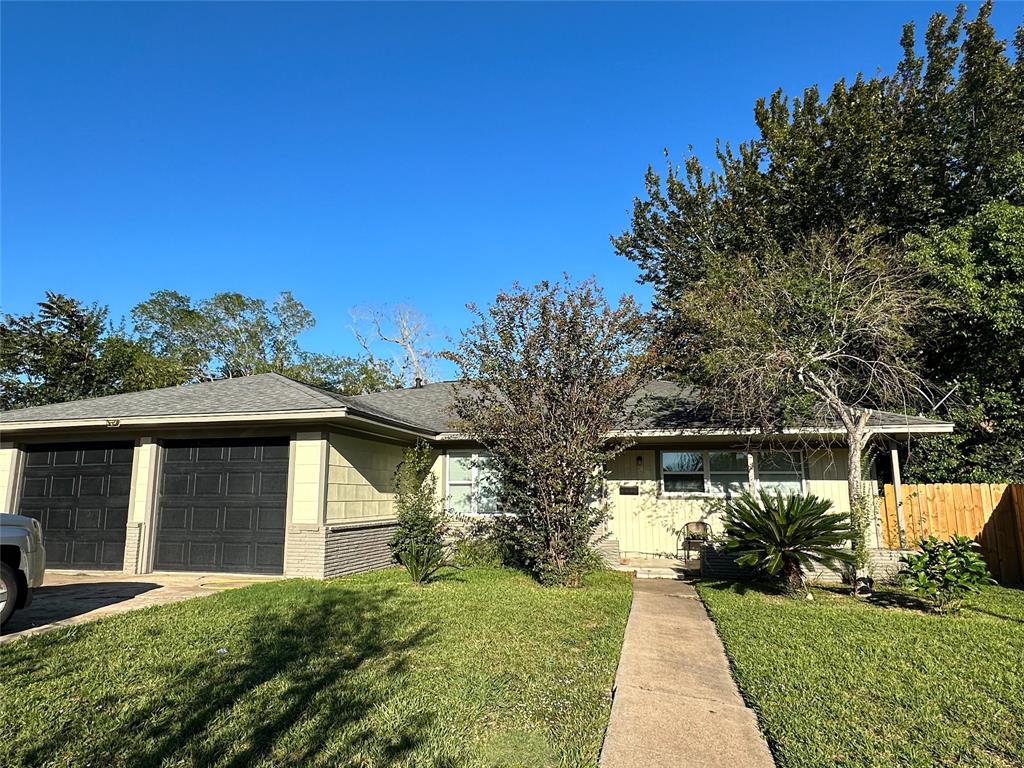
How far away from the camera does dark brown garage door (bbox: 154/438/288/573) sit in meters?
9.53

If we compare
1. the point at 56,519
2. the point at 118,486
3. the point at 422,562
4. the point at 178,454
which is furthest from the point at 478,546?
the point at 56,519

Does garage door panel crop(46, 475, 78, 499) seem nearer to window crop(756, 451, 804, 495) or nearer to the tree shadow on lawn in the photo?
the tree shadow on lawn

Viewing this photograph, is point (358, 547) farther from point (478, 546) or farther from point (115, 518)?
point (115, 518)

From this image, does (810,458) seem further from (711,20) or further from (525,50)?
(525,50)

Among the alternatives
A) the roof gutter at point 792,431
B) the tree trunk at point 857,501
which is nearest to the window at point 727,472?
the roof gutter at point 792,431

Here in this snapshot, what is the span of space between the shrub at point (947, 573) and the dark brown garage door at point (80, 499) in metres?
12.7

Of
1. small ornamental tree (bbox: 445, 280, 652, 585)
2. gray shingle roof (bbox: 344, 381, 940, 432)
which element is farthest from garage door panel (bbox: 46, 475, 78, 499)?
small ornamental tree (bbox: 445, 280, 652, 585)

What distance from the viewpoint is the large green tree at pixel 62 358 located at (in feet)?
69.6

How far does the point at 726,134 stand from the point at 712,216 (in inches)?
96.4

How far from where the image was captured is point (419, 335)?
104 ft

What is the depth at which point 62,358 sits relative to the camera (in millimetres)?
21609

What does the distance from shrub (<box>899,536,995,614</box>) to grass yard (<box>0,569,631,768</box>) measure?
12.4 ft

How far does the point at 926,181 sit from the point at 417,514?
48.8 feet

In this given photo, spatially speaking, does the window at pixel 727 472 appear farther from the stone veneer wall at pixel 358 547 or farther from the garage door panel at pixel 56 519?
the garage door panel at pixel 56 519
